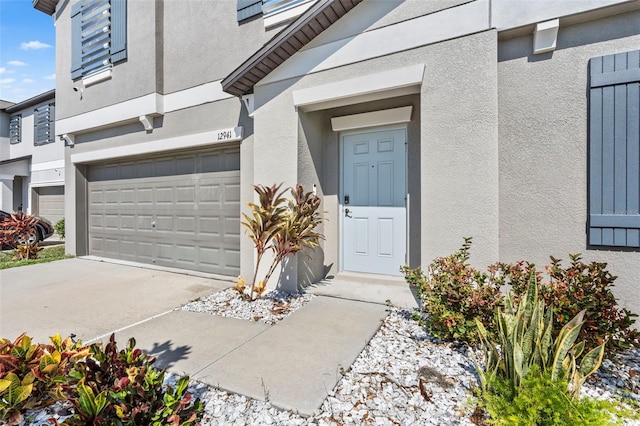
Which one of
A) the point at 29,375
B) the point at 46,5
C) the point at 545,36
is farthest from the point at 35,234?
the point at 545,36

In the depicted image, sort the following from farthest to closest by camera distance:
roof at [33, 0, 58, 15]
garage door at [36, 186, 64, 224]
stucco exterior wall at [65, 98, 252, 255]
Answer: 1. garage door at [36, 186, 64, 224]
2. roof at [33, 0, 58, 15]
3. stucco exterior wall at [65, 98, 252, 255]

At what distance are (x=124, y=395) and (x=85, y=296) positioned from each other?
150 inches

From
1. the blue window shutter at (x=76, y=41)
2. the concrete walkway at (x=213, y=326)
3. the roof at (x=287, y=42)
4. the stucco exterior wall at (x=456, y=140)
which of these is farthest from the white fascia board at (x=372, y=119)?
the blue window shutter at (x=76, y=41)

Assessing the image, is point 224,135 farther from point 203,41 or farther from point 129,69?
point 129,69

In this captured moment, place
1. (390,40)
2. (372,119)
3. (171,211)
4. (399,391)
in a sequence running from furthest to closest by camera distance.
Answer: (171,211) < (372,119) < (390,40) < (399,391)

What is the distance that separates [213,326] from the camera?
352 cm

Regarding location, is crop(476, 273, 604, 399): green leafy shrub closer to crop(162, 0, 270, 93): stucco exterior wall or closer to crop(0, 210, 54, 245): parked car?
crop(162, 0, 270, 93): stucco exterior wall

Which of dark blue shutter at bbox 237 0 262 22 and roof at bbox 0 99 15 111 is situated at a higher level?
roof at bbox 0 99 15 111

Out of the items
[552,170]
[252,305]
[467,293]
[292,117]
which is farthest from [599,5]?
[252,305]

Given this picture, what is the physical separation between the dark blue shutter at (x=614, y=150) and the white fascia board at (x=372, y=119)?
6.98ft

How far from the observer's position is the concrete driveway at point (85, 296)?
11.7 ft

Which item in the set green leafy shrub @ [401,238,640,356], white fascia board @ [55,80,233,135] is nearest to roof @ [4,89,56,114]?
white fascia board @ [55,80,233,135]

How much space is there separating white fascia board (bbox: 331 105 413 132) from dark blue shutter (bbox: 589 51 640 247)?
213 cm

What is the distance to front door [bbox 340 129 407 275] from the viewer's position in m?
4.85
